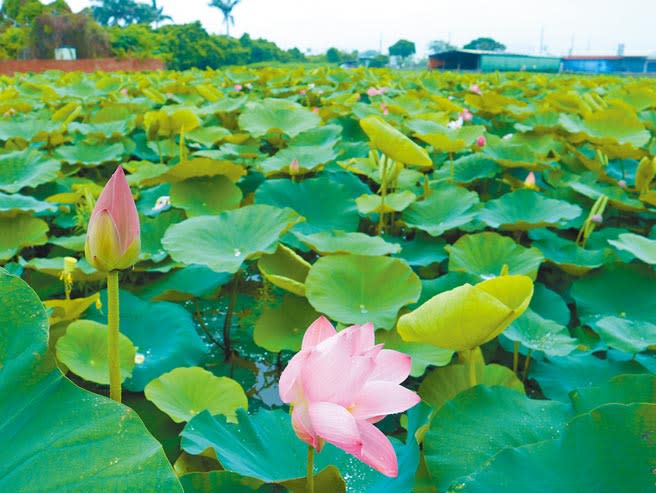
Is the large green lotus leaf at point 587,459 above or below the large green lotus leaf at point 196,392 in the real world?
above

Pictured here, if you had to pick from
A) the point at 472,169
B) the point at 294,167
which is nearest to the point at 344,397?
the point at 294,167

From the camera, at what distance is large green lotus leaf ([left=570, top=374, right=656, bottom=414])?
28.9 inches

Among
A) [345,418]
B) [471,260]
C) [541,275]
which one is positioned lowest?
[541,275]

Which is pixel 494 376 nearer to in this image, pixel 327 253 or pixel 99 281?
pixel 327 253

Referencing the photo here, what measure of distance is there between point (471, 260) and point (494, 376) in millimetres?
413

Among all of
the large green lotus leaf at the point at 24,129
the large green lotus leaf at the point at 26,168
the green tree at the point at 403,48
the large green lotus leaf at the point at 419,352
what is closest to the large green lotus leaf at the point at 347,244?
the large green lotus leaf at the point at 419,352

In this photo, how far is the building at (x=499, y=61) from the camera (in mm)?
15617

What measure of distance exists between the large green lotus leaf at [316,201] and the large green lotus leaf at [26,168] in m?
0.69

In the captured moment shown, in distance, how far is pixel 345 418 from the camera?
44cm

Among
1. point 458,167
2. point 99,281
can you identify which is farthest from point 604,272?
point 99,281

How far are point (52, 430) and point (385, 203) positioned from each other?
1.25 meters

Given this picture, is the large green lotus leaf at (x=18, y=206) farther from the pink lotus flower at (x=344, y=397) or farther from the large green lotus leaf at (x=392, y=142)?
the pink lotus flower at (x=344, y=397)

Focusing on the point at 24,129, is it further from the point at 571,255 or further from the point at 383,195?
the point at 571,255

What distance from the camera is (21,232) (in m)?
1.48
